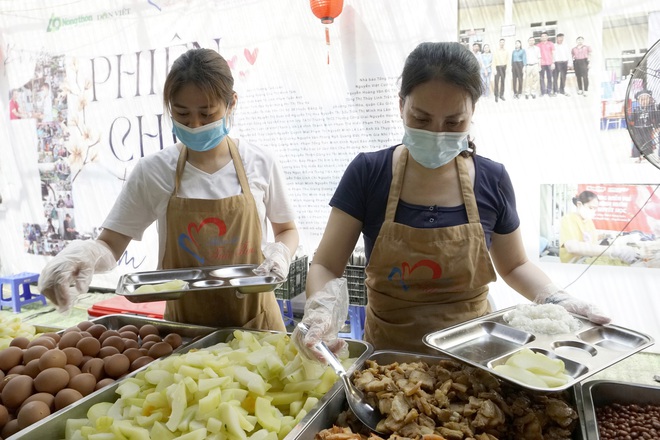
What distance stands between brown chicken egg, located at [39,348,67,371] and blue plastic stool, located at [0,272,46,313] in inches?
177

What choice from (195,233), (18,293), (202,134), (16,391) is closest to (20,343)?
(16,391)

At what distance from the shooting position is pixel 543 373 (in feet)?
3.84

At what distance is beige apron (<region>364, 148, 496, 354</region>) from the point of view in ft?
5.65

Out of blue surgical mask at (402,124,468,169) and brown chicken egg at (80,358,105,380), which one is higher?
blue surgical mask at (402,124,468,169)

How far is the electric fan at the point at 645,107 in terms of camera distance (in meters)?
2.09

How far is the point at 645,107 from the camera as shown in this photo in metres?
2.14

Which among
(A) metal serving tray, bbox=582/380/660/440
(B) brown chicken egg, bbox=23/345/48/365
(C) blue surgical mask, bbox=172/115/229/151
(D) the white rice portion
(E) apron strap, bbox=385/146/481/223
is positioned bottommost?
(A) metal serving tray, bbox=582/380/660/440

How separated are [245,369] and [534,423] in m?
0.79

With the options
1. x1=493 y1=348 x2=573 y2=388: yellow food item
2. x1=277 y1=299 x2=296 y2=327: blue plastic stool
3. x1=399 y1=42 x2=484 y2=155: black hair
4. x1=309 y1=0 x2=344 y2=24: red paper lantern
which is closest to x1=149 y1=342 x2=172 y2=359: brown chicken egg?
x1=493 y1=348 x2=573 y2=388: yellow food item

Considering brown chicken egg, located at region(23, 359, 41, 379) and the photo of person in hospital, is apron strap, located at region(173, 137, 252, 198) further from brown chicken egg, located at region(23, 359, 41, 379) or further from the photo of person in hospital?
the photo of person in hospital

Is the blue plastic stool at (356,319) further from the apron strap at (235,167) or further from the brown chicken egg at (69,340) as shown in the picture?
the brown chicken egg at (69,340)

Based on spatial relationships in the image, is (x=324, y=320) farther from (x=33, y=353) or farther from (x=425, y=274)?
→ (x=33, y=353)

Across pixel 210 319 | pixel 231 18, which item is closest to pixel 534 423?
pixel 210 319

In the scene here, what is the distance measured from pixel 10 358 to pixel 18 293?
4582 mm
